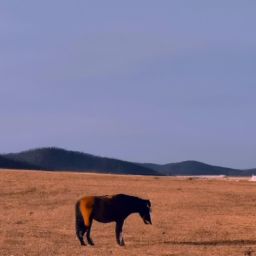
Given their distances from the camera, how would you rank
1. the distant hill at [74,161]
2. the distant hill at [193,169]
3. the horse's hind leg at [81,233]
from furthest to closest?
the distant hill at [193,169] → the distant hill at [74,161] → the horse's hind leg at [81,233]

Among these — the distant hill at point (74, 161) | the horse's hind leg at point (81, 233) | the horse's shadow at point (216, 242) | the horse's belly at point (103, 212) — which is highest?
the distant hill at point (74, 161)

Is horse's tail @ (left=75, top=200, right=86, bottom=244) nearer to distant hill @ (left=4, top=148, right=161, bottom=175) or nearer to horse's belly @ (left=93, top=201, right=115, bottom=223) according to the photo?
horse's belly @ (left=93, top=201, right=115, bottom=223)

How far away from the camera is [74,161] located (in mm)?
98250

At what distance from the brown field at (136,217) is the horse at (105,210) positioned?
18.4 inches

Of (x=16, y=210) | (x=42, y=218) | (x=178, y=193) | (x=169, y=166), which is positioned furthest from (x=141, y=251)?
(x=169, y=166)

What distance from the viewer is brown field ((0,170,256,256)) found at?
21.2m

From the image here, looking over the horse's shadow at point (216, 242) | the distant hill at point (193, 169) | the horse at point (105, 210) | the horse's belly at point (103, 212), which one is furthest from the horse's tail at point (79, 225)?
the distant hill at point (193, 169)

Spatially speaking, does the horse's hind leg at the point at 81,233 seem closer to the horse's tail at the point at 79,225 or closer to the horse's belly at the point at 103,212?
the horse's tail at the point at 79,225

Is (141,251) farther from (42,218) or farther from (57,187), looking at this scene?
(57,187)

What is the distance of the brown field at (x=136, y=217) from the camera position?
69.7ft

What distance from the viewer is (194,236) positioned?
24422 millimetres

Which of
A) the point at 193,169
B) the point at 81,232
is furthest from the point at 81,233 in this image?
the point at 193,169

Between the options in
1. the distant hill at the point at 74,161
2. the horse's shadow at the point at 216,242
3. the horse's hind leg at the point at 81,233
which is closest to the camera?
the horse's hind leg at the point at 81,233

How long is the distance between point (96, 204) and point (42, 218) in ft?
23.3
